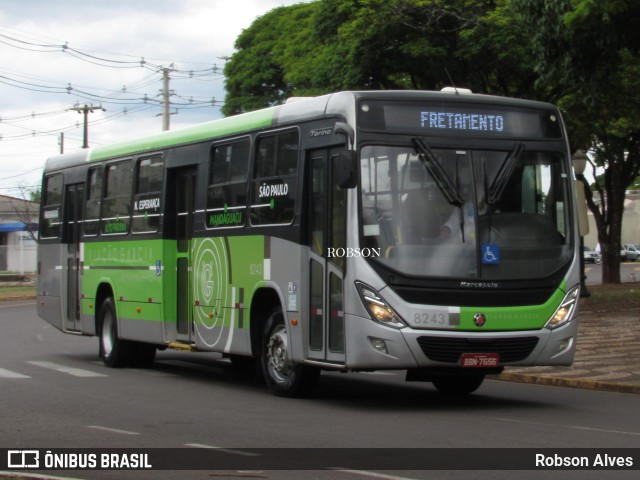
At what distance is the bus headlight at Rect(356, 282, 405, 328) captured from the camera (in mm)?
12336

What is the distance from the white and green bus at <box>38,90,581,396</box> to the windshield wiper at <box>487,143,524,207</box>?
0.05 feet

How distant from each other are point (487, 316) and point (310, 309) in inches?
80.4

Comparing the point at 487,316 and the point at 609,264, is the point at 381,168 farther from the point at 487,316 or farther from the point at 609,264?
the point at 609,264

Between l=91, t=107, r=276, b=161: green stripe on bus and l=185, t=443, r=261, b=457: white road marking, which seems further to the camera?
l=91, t=107, r=276, b=161: green stripe on bus

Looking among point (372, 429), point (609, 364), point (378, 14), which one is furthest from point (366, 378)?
point (378, 14)

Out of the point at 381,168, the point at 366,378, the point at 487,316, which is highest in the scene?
the point at 381,168

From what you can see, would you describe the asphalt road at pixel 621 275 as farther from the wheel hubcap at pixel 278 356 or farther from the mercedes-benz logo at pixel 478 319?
the mercedes-benz logo at pixel 478 319

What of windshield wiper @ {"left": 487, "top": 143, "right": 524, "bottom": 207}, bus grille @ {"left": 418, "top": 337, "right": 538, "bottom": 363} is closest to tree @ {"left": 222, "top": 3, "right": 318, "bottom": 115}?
windshield wiper @ {"left": 487, "top": 143, "right": 524, "bottom": 207}

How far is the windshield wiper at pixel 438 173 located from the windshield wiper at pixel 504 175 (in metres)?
0.38

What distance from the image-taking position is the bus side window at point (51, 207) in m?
21.3

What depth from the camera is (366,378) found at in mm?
17438

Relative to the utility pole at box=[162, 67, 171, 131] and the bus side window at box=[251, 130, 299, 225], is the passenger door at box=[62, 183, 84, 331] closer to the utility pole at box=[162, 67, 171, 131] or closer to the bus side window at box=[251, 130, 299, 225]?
the bus side window at box=[251, 130, 299, 225]

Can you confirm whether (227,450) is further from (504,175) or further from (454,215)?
(504,175)

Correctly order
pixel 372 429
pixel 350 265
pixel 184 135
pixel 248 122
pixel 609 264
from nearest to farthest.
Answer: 1. pixel 372 429
2. pixel 350 265
3. pixel 248 122
4. pixel 184 135
5. pixel 609 264
